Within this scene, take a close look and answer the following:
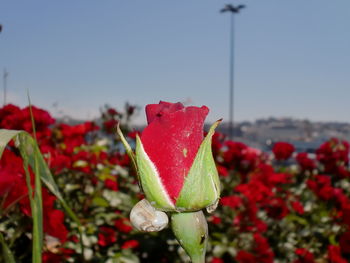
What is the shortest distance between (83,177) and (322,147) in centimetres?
183

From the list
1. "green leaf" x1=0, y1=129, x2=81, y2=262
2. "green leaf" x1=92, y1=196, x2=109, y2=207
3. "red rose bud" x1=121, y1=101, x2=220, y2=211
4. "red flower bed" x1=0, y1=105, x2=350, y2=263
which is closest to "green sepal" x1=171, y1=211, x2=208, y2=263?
"red rose bud" x1=121, y1=101, x2=220, y2=211

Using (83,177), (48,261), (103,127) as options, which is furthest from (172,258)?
(103,127)

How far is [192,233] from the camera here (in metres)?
0.43

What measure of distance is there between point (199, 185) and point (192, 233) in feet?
0.16

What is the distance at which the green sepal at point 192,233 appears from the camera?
0.43 m

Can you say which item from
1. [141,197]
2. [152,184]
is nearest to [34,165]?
[152,184]

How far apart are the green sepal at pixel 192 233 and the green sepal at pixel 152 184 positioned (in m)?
0.02

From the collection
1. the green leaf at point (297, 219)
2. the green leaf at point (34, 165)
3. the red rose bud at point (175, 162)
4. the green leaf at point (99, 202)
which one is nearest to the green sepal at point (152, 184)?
the red rose bud at point (175, 162)

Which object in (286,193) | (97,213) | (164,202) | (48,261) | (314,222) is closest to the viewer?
(164,202)

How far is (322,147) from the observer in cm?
305

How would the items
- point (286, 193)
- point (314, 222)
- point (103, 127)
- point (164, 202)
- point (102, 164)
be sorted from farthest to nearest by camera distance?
point (103, 127)
point (286, 193)
point (314, 222)
point (102, 164)
point (164, 202)

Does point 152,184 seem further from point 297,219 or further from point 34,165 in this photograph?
point 297,219

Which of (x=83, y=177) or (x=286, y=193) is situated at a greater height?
(x=83, y=177)

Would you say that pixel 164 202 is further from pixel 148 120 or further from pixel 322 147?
pixel 322 147
